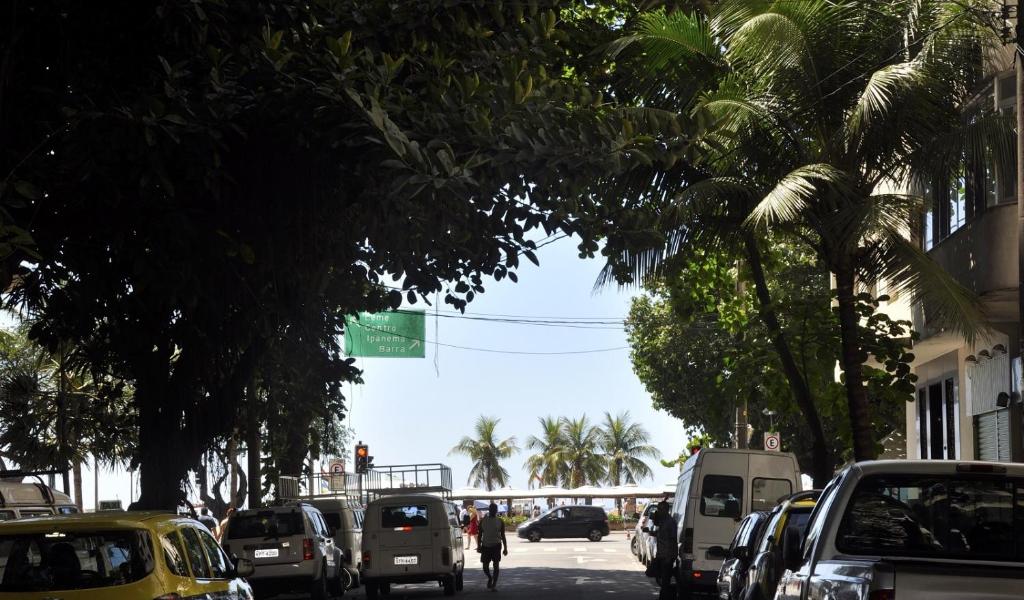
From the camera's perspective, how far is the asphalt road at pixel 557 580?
24078 mm

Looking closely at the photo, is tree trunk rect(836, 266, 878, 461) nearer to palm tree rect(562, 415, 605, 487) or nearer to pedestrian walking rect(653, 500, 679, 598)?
pedestrian walking rect(653, 500, 679, 598)

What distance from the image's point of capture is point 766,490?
2127cm

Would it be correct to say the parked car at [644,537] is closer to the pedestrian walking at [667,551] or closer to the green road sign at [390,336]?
the green road sign at [390,336]

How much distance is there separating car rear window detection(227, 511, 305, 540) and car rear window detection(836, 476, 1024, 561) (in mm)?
16526

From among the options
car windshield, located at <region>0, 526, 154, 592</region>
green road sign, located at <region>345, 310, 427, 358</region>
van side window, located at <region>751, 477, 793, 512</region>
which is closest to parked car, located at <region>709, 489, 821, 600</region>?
car windshield, located at <region>0, 526, 154, 592</region>

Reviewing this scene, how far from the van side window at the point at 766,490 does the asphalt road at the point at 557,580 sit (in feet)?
10.1

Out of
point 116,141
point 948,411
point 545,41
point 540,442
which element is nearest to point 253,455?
point 948,411

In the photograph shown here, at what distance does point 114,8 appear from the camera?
12625mm

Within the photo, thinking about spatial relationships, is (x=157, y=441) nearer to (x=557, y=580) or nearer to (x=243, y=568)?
(x=243, y=568)

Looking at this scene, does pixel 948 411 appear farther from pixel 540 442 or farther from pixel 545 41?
pixel 540 442

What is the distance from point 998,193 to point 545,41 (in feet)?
24.0

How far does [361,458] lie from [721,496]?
48.8ft

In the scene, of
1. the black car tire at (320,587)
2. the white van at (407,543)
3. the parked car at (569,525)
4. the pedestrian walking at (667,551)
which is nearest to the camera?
the pedestrian walking at (667,551)

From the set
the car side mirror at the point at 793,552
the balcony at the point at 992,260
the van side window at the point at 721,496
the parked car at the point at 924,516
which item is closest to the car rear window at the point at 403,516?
the van side window at the point at 721,496
